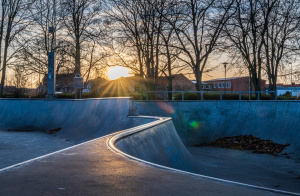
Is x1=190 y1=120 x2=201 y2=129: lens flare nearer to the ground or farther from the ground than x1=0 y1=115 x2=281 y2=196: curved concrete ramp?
nearer to the ground

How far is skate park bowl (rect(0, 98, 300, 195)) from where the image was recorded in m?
6.79

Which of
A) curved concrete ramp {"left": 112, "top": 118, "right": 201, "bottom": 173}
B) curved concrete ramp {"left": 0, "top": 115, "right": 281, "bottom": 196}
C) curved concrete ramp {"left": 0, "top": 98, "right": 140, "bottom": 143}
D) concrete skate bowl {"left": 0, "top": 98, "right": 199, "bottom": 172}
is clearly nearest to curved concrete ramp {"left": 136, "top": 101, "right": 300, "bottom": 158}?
curved concrete ramp {"left": 0, "top": 98, "right": 140, "bottom": 143}

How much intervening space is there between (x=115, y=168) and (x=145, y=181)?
73cm

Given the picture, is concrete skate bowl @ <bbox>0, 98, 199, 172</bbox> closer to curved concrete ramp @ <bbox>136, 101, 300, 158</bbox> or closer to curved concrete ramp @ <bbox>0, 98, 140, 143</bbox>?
curved concrete ramp @ <bbox>0, 98, 140, 143</bbox>

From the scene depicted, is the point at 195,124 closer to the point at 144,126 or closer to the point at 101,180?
the point at 144,126

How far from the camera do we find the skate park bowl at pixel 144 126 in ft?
22.3

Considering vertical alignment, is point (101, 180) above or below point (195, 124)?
above

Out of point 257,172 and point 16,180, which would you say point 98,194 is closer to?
point 16,180

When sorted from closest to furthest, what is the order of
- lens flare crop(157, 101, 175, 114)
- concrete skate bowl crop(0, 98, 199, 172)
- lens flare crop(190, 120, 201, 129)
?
concrete skate bowl crop(0, 98, 199, 172) → lens flare crop(190, 120, 201, 129) → lens flare crop(157, 101, 175, 114)

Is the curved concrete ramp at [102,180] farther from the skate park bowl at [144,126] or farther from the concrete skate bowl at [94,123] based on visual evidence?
the concrete skate bowl at [94,123]

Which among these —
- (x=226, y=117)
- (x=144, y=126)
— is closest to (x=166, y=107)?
(x=226, y=117)

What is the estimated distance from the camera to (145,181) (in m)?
3.58

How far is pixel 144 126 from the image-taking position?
25.6ft

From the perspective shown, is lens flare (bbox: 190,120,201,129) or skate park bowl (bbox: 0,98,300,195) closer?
skate park bowl (bbox: 0,98,300,195)
